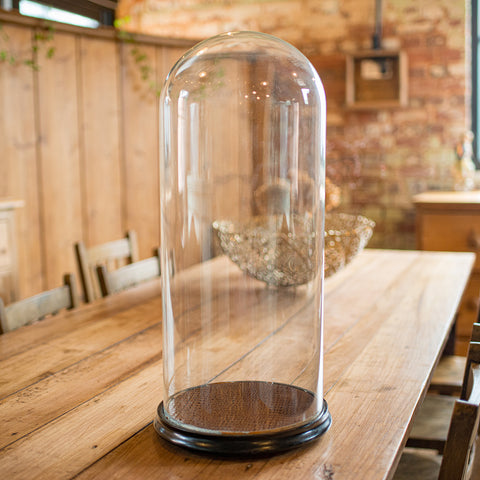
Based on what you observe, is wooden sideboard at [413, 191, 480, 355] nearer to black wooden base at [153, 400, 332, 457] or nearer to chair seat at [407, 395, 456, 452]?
chair seat at [407, 395, 456, 452]

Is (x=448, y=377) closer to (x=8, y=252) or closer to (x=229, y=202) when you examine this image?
(x=229, y=202)

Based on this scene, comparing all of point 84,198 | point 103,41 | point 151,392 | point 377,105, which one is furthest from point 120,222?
point 151,392

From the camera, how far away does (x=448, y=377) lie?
194cm

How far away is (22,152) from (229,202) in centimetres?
268

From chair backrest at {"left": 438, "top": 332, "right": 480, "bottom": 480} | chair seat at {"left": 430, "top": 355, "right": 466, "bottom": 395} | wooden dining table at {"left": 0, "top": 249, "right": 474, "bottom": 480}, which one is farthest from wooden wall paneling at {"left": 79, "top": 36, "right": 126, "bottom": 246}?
chair backrest at {"left": 438, "top": 332, "right": 480, "bottom": 480}

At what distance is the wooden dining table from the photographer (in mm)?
816

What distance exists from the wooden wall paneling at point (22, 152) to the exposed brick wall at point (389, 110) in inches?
65.6

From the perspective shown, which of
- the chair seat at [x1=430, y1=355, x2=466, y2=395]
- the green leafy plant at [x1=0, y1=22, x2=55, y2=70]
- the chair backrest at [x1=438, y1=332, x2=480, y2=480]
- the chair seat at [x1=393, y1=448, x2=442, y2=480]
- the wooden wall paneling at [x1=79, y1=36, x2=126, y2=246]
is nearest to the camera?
the chair backrest at [x1=438, y1=332, x2=480, y2=480]

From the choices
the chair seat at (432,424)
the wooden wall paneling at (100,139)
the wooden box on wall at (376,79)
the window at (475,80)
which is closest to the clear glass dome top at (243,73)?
the chair seat at (432,424)

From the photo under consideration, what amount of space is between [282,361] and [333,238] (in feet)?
3.01

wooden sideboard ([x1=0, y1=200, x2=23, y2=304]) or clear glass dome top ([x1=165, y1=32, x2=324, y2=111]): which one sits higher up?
clear glass dome top ([x1=165, y1=32, x2=324, y2=111])

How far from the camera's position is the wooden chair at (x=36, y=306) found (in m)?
1.56

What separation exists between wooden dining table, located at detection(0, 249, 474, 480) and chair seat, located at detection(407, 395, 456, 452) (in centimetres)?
30

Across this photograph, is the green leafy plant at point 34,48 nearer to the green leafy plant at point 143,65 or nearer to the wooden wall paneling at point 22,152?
the wooden wall paneling at point 22,152
